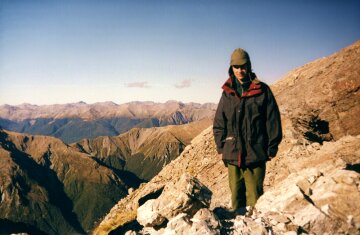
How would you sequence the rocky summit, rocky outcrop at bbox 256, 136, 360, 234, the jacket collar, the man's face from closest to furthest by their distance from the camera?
1. rocky outcrop at bbox 256, 136, 360, 234
2. the rocky summit
3. the jacket collar
4. the man's face

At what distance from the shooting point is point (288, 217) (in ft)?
28.5

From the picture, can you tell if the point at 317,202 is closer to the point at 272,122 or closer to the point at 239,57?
the point at 272,122

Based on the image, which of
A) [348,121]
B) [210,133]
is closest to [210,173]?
[210,133]

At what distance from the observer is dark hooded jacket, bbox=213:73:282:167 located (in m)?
9.29

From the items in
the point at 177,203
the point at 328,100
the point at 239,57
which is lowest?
the point at 177,203

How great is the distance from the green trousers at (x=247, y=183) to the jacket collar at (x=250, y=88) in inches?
88.6

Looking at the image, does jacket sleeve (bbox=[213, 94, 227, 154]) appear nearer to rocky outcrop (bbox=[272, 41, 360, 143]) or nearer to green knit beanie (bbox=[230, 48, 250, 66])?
green knit beanie (bbox=[230, 48, 250, 66])

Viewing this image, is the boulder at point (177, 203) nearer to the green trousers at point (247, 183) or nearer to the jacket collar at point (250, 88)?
the green trousers at point (247, 183)

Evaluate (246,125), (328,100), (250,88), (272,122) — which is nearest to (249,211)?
(246,125)

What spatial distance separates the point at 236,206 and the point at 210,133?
1625 cm

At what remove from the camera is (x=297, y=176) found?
34.3ft

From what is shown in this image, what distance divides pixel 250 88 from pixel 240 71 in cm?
60

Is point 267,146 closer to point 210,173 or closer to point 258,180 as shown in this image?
point 258,180

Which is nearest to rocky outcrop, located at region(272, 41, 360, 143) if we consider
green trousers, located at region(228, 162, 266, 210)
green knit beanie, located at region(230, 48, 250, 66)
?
green trousers, located at region(228, 162, 266, 210)
